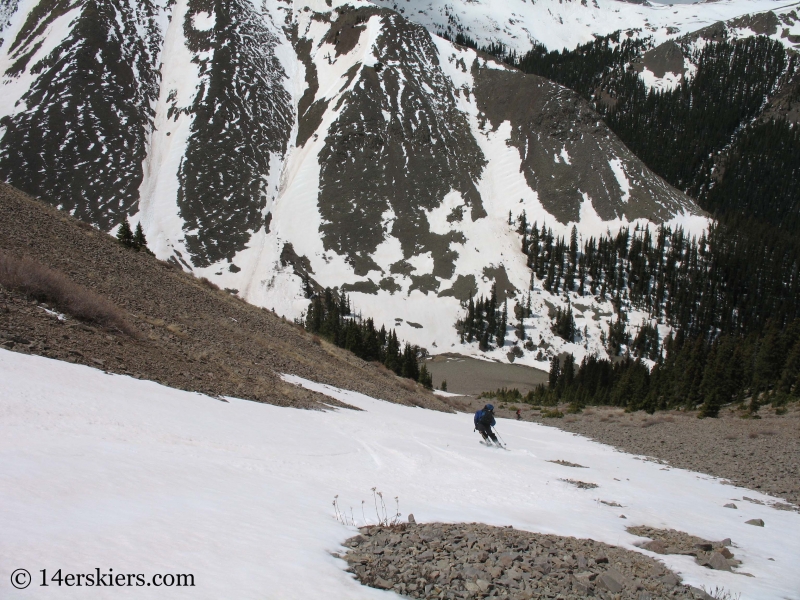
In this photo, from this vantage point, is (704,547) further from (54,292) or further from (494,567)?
(54,292)

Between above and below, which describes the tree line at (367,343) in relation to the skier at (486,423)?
Answer: above

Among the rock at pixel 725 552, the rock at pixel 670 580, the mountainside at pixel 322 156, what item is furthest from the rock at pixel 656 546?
the mountainside at pixel 322 156

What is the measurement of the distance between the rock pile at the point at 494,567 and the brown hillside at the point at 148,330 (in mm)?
8210

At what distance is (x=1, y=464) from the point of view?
4559mm

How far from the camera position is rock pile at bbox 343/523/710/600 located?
14.2 ft

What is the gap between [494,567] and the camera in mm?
4762

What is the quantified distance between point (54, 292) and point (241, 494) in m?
10.3

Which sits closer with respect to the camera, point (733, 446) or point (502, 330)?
point (733, 446)

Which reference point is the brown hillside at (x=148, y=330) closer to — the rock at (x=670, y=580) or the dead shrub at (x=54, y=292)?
the dead shrub at (x=54, y=292)

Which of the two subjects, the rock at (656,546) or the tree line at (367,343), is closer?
the rock at (656,546)

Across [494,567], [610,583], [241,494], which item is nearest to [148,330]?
[241,494]

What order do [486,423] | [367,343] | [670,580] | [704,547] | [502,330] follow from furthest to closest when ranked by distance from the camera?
[502,330]
[367,343]
[486,423]
[704,547]
[670,580]

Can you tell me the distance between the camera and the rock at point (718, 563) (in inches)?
234

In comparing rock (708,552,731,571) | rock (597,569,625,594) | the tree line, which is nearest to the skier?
rock (708,552,731,571)
